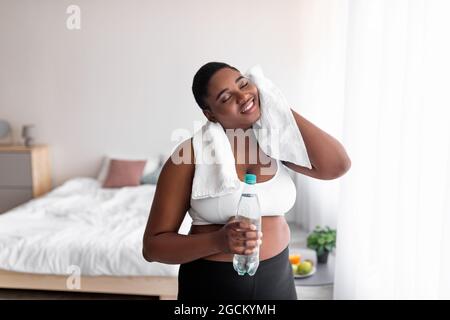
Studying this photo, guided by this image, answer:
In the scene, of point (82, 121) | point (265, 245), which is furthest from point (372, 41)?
point (82, 121)

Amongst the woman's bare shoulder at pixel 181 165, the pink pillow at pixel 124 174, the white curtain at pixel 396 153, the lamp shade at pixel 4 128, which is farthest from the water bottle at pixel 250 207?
the lamp shade at pixel 4 128

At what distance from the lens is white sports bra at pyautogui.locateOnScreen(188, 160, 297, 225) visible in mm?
874

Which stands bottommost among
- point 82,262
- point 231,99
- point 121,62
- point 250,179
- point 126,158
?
point 82,262

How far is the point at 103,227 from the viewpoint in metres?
2.51

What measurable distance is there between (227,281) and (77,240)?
157 centimetres

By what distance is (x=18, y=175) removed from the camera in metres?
3.60

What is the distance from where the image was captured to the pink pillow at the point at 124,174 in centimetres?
358

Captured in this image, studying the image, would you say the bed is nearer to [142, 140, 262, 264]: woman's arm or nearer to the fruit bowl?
the fruit bowl

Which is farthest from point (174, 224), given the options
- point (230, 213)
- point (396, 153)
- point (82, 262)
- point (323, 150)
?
point (82, 262)

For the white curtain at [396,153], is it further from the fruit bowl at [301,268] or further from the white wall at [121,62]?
the white wall at [121,62]

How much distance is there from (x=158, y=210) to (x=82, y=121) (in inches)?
128

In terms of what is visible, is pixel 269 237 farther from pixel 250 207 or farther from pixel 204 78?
pixel 204 78

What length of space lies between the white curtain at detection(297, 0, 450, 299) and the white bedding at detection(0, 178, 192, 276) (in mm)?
935

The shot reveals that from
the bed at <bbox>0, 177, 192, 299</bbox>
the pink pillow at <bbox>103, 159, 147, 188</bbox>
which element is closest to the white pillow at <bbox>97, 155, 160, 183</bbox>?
the pink pillow at <bbox>103, 159, 147, 188</bbox>
